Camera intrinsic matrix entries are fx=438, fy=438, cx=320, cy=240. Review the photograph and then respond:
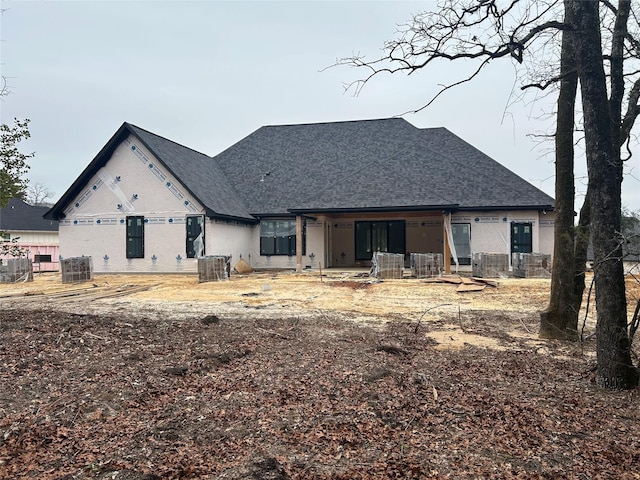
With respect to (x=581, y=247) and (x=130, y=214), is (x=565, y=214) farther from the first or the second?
(x=130, y=214)

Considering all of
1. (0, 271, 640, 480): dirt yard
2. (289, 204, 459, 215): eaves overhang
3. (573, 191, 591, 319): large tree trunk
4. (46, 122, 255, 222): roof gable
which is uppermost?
(46, 122, 255, 222): roof gable

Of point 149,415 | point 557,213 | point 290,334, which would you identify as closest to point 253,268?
point 290,334

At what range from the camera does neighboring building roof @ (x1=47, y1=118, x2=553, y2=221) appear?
20594 mm

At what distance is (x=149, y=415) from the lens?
166 inches

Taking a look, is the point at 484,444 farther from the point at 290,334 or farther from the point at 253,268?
the point at 253,268

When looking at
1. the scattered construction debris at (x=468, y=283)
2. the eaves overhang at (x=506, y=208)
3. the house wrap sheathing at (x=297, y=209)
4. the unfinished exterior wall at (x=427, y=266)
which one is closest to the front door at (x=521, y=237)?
the house wrap sheathing at (x=297, y=209)

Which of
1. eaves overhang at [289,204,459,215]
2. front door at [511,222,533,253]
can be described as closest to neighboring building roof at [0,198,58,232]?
eaves overhang at [289,204,459,215]

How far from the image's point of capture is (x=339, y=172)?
24.4 m

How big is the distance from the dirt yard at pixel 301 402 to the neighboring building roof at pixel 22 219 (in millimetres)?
28462

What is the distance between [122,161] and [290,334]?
55.4 feet

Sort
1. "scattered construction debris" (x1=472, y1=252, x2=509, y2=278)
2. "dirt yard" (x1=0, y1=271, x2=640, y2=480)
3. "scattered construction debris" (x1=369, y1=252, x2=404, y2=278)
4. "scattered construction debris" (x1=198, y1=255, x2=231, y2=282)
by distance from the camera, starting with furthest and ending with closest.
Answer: "scattered construction debris" (x1=472, y1=252, x2=509, y2=278) < "scattered construction debris" (x1=369, y1=252, x2=404, y2=278) < "scattered construction debris" (x1=198, y1=255, x2=231, y2=282) < "dirt yard" (x1=0, y1=271, x2=640, y2=480)

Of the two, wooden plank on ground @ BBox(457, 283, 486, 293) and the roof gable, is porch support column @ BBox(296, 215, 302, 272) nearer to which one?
the roof gable

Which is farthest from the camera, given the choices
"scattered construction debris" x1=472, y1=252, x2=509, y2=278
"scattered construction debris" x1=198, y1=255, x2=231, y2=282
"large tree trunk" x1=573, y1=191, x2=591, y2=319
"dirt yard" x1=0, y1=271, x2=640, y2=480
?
"scattered construction debris" x1=472, y1=252, x2=509, y2=278

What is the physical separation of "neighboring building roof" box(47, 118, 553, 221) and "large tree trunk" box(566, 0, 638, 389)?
14524 millimetres
